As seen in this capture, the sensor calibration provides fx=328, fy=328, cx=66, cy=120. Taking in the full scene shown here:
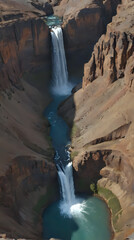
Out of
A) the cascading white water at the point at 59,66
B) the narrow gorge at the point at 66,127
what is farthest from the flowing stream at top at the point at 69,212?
the cascading white water at the point at 59,66

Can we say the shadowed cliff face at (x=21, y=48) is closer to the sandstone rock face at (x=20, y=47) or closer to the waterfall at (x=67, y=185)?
the sandstone rock face at (x=20, y=47)

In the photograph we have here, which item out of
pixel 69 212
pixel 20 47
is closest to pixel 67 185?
pixel 69 212

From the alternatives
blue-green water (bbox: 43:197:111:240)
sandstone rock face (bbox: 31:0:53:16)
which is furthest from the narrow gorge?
sandstone rock face (bbox: 31:0:53:16)

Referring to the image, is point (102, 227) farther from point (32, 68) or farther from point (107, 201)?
point (32, 68)

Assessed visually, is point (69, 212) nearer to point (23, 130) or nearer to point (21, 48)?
point (23, 130)

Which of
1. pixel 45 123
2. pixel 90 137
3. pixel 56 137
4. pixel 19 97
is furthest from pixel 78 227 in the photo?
pixel 19 97
